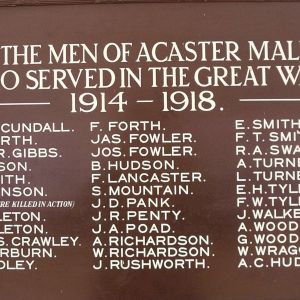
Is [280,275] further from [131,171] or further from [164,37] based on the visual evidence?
[164,37]

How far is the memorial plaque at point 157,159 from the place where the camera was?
1.97 meters

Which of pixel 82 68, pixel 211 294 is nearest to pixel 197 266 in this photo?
pixel 211 294

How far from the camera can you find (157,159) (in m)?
1.99

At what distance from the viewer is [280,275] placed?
6.45ft

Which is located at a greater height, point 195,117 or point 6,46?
point 6,46

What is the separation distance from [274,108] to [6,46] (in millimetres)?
1275

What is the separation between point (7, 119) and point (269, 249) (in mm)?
1341

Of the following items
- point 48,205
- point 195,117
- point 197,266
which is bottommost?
point 197,266

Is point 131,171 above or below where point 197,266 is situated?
above

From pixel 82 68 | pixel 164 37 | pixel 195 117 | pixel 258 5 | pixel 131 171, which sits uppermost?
pixel 258 5

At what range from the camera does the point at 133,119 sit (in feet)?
6.55

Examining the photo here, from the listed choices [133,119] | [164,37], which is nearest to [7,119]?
[133,119]

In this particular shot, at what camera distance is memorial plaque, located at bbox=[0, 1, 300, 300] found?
1972mm

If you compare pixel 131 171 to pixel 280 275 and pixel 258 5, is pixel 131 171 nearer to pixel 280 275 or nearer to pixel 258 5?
pixel 280 275
